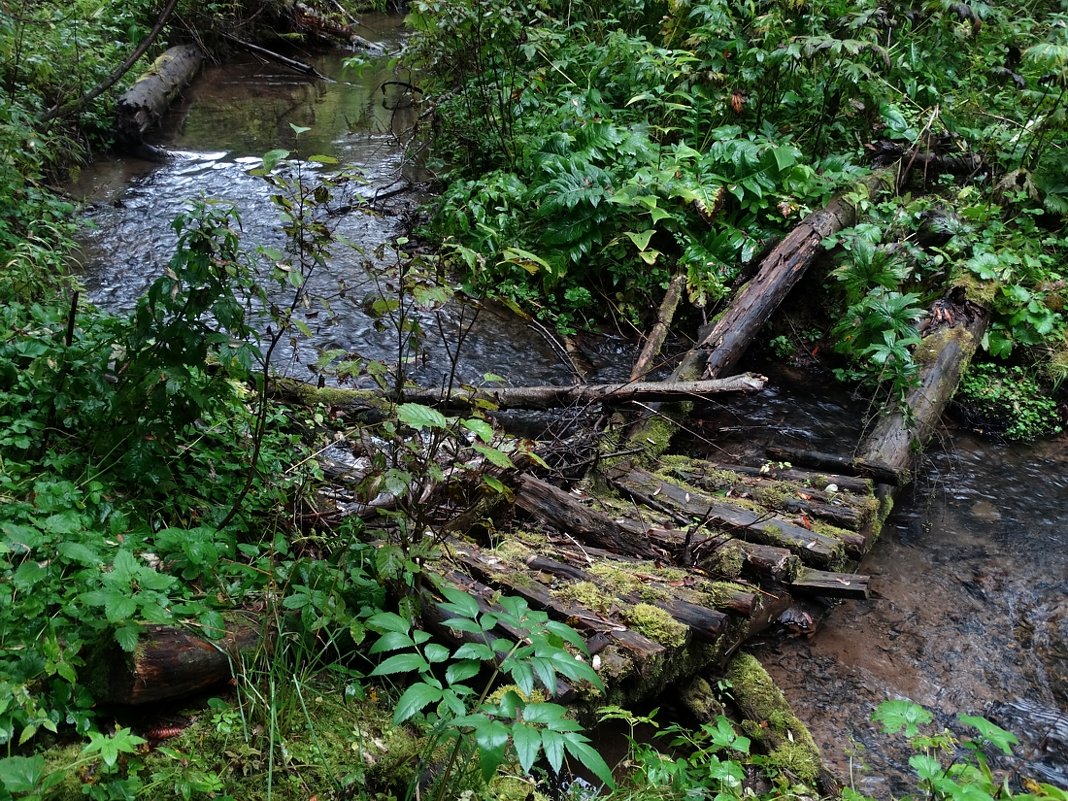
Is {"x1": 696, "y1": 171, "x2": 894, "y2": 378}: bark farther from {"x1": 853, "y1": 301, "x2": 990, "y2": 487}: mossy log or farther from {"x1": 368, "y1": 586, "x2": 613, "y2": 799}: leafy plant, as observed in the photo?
{"x1": 368, "y1": 586, "x2": 613, "y2": 799}: leafy plant

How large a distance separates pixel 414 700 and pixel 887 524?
4333 millimetres

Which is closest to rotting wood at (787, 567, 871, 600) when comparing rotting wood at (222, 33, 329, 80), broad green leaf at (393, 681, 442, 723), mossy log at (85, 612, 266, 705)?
broad green leaf at (393, 681, 442, 723)

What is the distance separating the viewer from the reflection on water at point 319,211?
6500 millimetres

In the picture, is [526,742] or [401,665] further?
[401,665]

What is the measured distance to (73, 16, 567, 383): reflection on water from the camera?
21.3 feet

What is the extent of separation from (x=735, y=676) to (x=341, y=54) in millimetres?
16166

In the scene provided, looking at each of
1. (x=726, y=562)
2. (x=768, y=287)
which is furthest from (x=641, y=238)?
(x=726, y=562)

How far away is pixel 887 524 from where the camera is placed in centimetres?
530

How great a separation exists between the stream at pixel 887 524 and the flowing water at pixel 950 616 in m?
0.01

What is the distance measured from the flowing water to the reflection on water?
2341 mm

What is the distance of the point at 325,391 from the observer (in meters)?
5.23

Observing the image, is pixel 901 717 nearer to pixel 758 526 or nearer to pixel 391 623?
pixel 758 526

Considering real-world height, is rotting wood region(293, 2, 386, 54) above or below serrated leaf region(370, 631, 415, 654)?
above

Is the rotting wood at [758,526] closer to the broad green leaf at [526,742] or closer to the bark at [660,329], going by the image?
the bark at [660,329]
